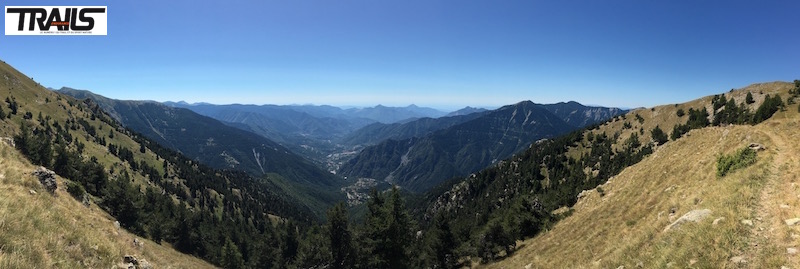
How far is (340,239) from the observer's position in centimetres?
6550

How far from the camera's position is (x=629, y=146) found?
505 feet

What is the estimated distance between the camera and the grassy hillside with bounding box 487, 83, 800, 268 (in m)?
15.2

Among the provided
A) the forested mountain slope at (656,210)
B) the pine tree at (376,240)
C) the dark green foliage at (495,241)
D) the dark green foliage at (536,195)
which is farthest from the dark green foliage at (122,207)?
the forested mountain slope at (656,210)

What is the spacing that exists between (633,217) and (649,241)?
10.5m

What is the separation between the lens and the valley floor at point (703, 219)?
1510 centimetres

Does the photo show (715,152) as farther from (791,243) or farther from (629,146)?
(629,146)

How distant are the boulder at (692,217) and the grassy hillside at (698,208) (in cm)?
46

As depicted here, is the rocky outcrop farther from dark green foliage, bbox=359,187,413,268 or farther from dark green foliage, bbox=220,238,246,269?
dark green foliage, bbox=220,238,246,269

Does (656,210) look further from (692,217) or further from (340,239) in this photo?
(340,239)

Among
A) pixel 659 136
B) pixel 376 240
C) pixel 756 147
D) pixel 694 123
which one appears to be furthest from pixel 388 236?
pixel 694 123

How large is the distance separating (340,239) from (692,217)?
55.6m

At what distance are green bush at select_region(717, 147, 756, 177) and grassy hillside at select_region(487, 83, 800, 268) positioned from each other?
1.90 feet

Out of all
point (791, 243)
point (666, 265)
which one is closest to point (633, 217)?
point (666, 265)

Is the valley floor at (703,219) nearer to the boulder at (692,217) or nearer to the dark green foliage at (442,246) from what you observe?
the boulder at (692,217)
